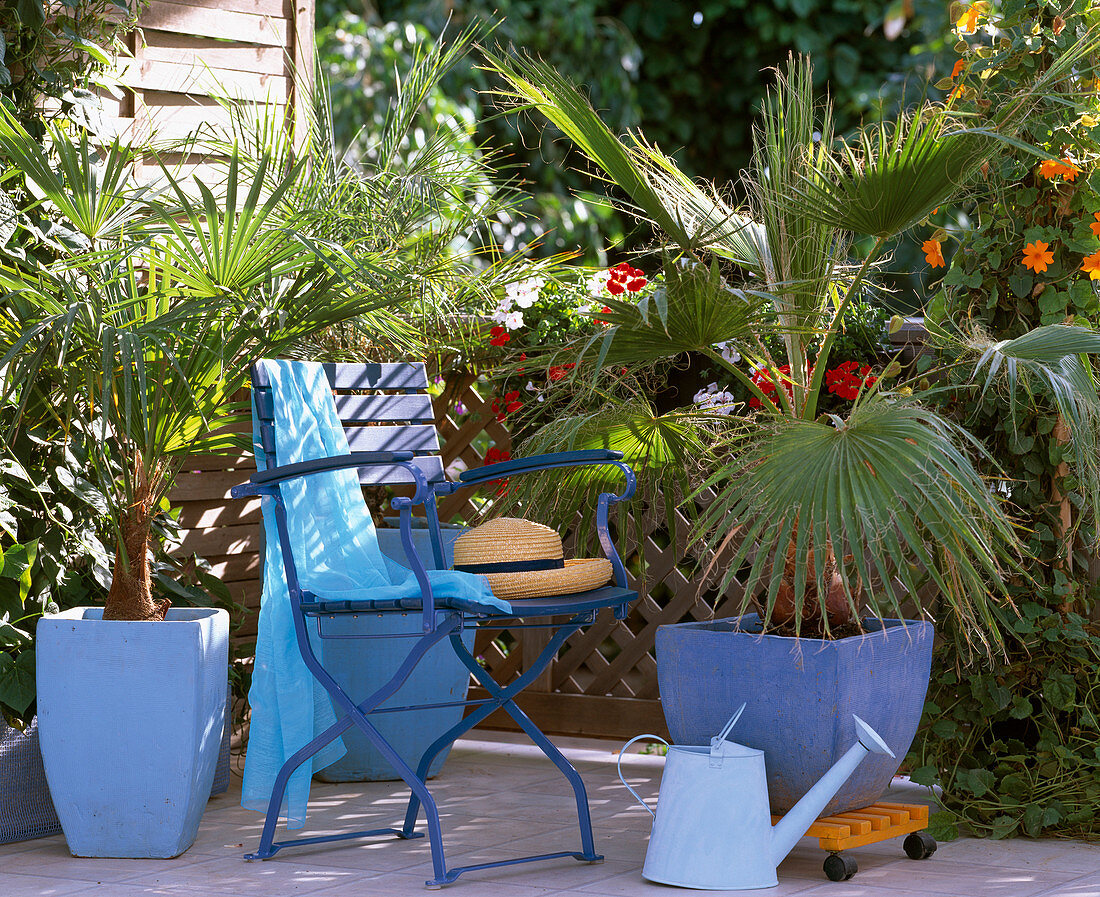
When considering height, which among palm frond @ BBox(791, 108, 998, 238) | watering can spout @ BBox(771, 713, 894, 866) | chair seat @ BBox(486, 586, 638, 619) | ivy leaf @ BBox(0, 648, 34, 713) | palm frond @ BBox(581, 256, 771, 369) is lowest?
watering can spout @ BBox(771, 713, 894, 866)

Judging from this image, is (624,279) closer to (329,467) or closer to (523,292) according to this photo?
(523,292)

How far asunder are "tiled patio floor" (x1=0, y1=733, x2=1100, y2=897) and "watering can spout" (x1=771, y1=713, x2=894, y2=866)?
75 millimetres

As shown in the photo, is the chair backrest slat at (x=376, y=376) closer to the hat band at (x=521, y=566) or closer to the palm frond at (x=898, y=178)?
the hat band at (x=521, y=566)

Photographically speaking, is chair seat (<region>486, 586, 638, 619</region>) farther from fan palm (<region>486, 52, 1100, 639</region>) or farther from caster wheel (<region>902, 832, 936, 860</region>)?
caster wheel (<region>902, 832, 936, 860</region>)

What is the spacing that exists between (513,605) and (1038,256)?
4.13ft

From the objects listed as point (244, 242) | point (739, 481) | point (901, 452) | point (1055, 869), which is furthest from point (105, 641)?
point (1055, 869)

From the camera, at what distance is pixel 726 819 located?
2.35 m

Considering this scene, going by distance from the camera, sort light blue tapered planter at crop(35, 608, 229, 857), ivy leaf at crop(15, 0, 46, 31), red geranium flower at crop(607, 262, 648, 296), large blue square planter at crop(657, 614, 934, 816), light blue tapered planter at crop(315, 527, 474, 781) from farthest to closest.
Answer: red geranium flower at crop(607, 262, 648, 296)
light blue tapered planter at crop(315, 527, 474, 781)
ivy leaf at crop(15, 0, 46, 31)
light blue tapered planter at crop(35, 608, 229, 857)
large blue square planter at crop(657, 614, 934, 816)

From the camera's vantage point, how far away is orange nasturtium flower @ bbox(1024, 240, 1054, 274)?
275 cm

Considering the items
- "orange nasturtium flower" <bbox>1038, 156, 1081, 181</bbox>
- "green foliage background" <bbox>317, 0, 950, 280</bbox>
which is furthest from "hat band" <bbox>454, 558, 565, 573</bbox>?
"green foliage background" <bbox>317, 0, 950, 280</bbox>

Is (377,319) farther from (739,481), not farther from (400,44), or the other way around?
(400,44)

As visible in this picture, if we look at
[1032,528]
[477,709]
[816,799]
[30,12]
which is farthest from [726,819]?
[30,12]

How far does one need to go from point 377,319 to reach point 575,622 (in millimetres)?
841

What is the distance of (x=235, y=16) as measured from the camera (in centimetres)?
377
